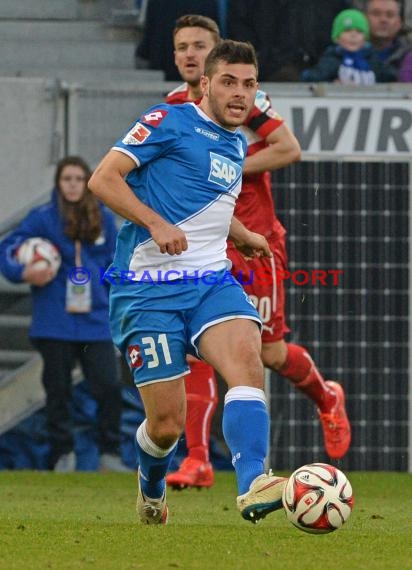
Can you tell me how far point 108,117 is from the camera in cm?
1243

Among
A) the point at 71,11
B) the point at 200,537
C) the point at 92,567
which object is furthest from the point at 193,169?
the point at 71,11

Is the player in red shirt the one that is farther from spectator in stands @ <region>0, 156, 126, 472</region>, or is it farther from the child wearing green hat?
the child wearing green hat

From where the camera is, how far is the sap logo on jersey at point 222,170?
→ 23.4 ft

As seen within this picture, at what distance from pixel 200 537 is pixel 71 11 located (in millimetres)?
9382

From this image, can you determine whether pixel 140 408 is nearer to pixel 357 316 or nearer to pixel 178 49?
pixel 357 316

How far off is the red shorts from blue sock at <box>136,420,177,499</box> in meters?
2.50

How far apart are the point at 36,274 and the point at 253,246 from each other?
4.52 metres

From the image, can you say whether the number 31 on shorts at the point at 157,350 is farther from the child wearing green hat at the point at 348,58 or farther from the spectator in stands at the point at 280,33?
the spectator in stands at the point at 280,33

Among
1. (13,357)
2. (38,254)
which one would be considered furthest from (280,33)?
(13,357)

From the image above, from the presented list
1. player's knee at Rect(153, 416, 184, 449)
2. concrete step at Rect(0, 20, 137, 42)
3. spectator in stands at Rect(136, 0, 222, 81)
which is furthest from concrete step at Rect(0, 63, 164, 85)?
player's knee at Rect(153, 416, 184, 449)

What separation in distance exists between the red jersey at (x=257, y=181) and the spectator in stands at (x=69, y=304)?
7.51 ft

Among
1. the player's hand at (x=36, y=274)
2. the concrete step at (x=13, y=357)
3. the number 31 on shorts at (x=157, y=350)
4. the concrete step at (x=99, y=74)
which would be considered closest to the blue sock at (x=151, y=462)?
the number 31 on shorts at (x=157, y=350)

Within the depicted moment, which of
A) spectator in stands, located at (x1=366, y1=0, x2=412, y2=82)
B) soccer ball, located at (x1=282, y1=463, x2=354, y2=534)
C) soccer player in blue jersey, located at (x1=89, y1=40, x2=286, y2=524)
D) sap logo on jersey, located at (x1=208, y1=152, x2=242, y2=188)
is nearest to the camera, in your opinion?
soccer ball, located at (x1=282, y1=463, x2=354, y2=534)

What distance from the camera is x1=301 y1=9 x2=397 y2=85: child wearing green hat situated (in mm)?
13367
